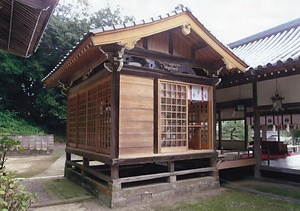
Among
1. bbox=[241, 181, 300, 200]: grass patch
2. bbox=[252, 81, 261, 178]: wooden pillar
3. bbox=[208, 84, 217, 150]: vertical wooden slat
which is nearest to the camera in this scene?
bbox=[241, 181, 300, 200]: grass patch

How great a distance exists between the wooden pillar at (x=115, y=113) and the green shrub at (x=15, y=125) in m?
16.5

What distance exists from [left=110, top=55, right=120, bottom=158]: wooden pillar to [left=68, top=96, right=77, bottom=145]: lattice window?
362cm

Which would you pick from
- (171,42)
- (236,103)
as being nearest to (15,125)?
(236,103)

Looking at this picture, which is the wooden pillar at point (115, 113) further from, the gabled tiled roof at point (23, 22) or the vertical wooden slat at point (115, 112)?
the gabled tiled roof at point (23, 22)

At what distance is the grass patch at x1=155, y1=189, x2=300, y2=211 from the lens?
5633mm

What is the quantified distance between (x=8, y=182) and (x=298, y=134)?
76.6 feet

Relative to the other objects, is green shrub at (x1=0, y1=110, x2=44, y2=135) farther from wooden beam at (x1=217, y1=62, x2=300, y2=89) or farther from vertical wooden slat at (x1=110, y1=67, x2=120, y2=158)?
wooden beam at (x1=217, y1=62, x2=300, y2=89)

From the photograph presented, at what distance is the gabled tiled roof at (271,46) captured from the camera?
734cm

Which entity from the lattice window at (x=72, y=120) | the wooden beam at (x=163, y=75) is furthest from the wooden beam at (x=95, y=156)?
the wooden beam at (x=163, y=75)

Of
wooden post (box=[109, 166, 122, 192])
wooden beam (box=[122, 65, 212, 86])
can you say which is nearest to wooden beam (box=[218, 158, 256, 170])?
wooden beam (box=[122, 65, 212, 86])

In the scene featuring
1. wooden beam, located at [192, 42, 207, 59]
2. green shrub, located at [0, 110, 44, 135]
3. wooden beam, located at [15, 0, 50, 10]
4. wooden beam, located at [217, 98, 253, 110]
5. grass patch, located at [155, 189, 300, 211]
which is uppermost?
wooden beam, located at [192, 42, 207, 59]

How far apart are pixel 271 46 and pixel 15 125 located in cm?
1972

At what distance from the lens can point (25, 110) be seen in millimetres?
23906

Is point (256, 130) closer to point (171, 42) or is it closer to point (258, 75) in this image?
point (258, 75)
